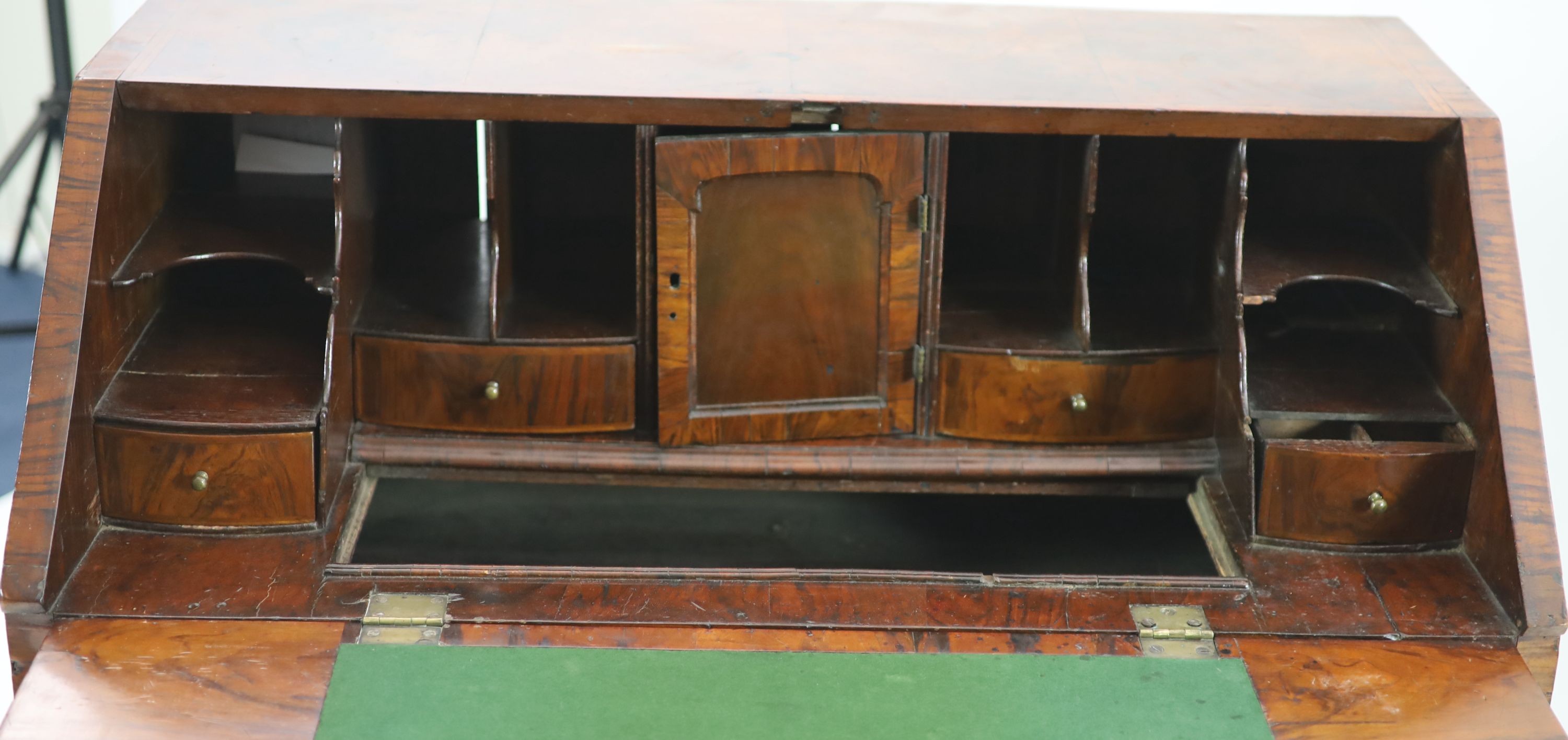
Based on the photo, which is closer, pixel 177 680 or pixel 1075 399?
pixel 177 680

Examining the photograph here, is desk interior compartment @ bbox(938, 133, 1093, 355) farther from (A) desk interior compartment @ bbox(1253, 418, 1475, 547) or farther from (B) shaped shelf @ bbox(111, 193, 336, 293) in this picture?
(B) shaped shelf @ bbox(111, 193, 336, 293)

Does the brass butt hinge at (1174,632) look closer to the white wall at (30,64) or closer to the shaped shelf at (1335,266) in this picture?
the shaped shelf at (1335,266)

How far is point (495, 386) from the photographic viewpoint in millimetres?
2469

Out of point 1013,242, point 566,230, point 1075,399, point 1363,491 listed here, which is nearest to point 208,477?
point 566,230

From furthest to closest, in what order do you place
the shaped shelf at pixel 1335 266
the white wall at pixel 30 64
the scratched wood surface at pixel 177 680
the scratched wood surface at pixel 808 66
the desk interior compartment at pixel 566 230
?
the white wall at pixel 30 64 → the desk interior compartment at pixel 566 230 → the shaped shelf at pixel 1335 266 → the scratched wood surface at pixel 808 66 → the scratched wood surface at pixel 177 680

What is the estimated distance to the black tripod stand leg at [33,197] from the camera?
4.05 meters

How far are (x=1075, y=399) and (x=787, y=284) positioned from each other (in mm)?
467

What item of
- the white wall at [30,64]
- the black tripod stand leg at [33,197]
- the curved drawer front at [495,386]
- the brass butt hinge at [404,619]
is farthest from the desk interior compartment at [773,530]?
the white wall at [30,64]

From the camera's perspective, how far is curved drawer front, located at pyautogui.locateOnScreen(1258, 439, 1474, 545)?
7.54ft

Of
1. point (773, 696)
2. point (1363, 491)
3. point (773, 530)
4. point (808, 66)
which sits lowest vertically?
point (773, 530)

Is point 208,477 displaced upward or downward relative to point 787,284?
downward

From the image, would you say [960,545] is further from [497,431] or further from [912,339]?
[497,431]

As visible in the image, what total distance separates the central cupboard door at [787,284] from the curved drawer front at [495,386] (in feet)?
0.32

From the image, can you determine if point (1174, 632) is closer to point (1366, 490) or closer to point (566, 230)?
point (1366, 490)
